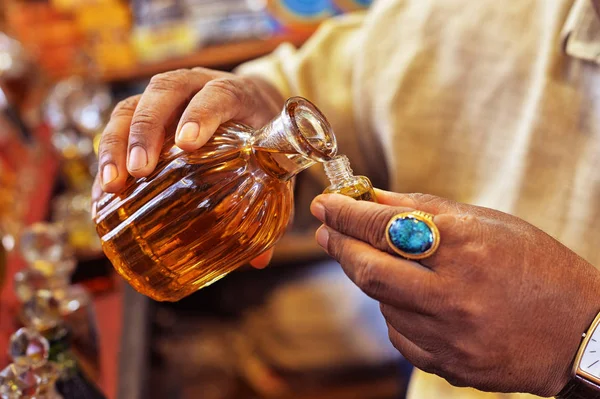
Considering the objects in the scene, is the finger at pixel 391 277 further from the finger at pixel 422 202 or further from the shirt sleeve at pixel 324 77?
the shirt sleeve at pixel 324 77

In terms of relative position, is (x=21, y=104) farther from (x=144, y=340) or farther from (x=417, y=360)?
(x=417, y=360)

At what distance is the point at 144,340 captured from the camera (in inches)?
40.7

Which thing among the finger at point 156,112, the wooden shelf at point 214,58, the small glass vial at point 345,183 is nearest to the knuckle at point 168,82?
the finger at point 156,112

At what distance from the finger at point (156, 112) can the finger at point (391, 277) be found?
21 centimetres

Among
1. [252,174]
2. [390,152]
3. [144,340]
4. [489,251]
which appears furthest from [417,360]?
[144,340]

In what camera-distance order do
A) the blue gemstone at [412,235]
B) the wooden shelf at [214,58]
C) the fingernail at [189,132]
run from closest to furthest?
the blue gemstone at [412,235] → the fingernail at [189,132] → the wooden shelf at [214,58]

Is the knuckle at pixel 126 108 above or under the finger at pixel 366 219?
under

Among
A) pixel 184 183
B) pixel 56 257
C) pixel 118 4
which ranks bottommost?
pixel 56 257

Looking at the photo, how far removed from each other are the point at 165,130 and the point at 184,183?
0.27 ft

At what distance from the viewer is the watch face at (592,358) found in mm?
543

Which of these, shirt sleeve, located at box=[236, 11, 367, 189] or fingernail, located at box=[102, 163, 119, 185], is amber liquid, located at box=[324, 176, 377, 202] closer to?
fingernail, located at box=[102, 163, 119, 185]

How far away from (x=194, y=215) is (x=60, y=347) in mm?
257

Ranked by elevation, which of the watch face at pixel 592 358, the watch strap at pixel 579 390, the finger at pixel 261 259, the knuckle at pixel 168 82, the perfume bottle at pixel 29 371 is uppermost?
the knuckle at pixel 168 82

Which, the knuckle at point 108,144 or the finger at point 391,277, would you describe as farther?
the knuckle at point 108,144
